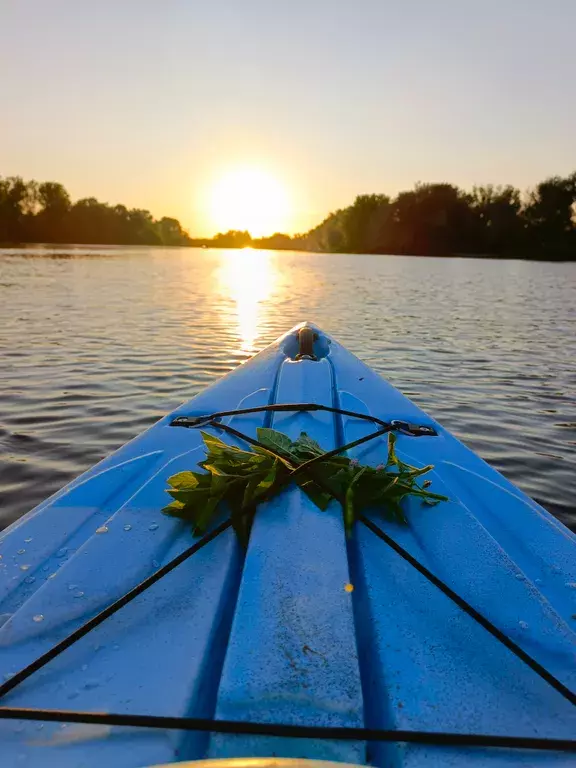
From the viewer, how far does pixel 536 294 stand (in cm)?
2069

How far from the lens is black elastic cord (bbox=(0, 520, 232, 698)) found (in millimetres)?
1297

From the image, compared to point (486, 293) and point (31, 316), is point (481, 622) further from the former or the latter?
point (486, 293)

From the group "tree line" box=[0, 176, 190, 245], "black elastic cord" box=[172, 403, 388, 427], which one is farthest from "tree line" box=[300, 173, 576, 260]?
"black elastic cord" box=[172, 403, 388, 427]

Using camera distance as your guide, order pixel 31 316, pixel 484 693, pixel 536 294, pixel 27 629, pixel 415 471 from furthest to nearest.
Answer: pixel 536 294, pixel 31 316, pixel 415 471, pixel 27 629, pixel 484 693

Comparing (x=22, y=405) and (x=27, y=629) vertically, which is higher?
(x=27, y=629)

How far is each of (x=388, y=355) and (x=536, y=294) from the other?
1429 centimetres

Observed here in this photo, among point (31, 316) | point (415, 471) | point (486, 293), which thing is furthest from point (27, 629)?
point (486, 293)

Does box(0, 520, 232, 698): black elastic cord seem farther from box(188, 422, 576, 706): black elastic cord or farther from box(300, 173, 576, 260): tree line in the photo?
box(300, 173, 576, 260): tree line

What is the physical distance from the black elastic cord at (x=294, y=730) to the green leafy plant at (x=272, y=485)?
0.77 metres

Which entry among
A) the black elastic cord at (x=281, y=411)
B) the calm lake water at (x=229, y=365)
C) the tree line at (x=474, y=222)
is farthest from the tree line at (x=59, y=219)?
the black elastic cord at (x=281, y=411)

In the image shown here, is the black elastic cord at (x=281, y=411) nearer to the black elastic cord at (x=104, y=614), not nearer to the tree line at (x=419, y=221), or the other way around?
the black elastic cord at (x=104, y=614)

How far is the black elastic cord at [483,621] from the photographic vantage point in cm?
131

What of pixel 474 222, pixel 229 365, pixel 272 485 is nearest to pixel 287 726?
pixel 272 485

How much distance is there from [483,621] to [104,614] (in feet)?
3.50
